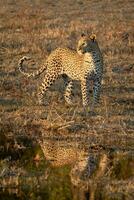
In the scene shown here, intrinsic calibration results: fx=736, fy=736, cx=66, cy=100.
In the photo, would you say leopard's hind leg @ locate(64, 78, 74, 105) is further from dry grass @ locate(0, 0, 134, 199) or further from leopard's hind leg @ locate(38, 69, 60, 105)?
leopard's hind leg @ locate(38, 69, 60, 105)

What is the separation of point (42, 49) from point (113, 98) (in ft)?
15.4

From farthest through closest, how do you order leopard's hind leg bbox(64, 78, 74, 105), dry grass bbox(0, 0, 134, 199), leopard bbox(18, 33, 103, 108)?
leopard's hind leg bbox(64, 78, 74, 105), leopard bbox(18, 33, 103, 108), dry grass bbox(0, 0, 134, 199)

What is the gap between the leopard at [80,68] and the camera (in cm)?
1281

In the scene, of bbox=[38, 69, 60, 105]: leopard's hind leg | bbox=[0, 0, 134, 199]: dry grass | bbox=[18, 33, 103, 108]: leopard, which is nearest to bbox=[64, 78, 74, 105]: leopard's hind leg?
bbox=[18, 33, 103, 108]: leopard

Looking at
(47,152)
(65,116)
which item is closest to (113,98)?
(65,116)

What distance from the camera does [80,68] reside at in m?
12.9

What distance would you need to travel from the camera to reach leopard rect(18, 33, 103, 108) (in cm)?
1281

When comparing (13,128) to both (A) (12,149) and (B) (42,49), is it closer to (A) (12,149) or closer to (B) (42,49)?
(A) (12,149)

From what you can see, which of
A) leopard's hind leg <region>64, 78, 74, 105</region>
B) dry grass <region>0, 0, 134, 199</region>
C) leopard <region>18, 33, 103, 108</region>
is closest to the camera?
dry grass <region>0, 0, 134, 199</region>

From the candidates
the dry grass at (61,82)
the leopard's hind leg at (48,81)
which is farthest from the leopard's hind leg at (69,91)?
the leopard's hind leg at (48,81)

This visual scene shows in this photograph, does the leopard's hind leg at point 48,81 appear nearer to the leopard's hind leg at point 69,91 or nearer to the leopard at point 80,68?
the leopard at point 80,68

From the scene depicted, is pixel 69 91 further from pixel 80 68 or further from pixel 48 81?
pixel 80 68

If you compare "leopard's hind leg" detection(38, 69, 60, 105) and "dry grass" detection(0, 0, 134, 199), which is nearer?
"dry grass" detection(0, 0, 134, 199)

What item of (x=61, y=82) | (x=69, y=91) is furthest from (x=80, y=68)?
(x=61, y=82)
